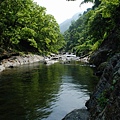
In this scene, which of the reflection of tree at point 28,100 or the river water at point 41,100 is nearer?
the river water at point 41,100

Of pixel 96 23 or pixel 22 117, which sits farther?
pixel 96 23

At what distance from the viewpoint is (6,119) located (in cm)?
1077

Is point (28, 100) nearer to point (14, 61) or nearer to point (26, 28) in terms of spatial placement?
point (14, 61)

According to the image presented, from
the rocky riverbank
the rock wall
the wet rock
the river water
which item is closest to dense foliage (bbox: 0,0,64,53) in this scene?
the rock wall

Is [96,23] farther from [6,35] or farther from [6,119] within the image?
[6,119]

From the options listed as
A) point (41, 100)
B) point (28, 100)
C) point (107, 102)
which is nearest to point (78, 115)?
point (107, 102)

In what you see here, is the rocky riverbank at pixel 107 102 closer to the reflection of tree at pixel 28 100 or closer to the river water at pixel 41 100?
the river water at pixel 41 100

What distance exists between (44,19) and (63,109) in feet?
141

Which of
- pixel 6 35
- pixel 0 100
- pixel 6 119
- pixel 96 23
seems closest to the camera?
pixel 6 119

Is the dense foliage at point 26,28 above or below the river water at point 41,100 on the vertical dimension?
above

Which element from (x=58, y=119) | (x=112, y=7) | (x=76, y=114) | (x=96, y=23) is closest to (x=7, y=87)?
(x=58, y=119)

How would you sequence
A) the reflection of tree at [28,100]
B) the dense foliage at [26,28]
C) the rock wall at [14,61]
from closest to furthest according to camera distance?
the reflection of tree at [28,100] → the rock wall at [14,61] → the dense foliage at [26,28]

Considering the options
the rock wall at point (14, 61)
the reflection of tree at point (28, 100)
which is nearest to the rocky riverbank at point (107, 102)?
the reflection of tree at point (28, 100)

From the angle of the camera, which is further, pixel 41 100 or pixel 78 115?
pixel 41 100
